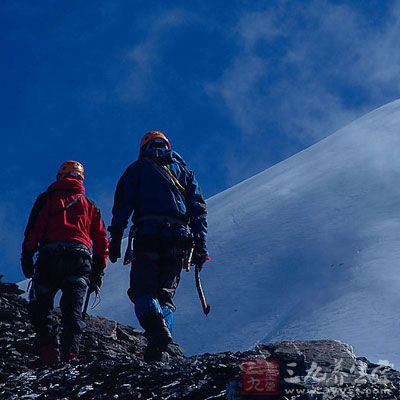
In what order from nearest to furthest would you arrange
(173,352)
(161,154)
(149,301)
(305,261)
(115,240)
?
(149,301) → (115,240) → (173,352) → (161,154) → (305,261)

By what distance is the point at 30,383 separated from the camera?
627cm

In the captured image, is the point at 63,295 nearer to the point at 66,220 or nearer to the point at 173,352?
the point at 66,220

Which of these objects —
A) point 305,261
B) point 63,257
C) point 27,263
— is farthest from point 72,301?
point 305,261

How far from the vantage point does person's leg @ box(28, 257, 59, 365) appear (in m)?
7.49

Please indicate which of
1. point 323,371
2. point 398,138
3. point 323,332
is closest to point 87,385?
point 323,371

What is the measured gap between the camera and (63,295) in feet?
25.2

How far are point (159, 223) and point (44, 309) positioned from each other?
4.01 ft

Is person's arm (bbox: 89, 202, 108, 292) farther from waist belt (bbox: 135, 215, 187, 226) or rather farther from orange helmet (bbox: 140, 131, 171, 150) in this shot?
orange helmet (bbox: 140, 131, 171, 150)

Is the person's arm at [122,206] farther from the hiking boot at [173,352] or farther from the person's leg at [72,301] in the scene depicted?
the hiking boot at [173,352]

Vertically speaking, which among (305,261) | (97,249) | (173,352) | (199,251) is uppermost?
(305,261)

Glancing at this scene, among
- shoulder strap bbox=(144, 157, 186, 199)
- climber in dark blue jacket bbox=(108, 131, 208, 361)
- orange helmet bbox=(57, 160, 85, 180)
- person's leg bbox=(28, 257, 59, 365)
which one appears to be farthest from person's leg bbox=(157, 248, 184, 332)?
orange helmet bbox=(57, 160, 85, 180)

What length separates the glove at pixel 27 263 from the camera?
7.96 metres

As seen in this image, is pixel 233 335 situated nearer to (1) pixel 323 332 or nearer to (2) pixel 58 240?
(1) pixel 323 332

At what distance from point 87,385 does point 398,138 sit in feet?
149
